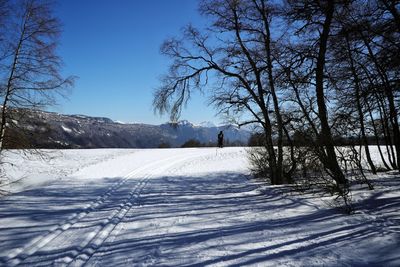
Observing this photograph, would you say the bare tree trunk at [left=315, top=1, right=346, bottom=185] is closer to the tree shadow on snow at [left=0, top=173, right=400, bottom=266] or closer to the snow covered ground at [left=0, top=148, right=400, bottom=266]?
the snow covered ground at [left=0, top=148, right=400, bottom=266]

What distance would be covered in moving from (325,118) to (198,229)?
5567mm

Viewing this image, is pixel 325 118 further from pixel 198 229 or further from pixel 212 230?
pixel 198 229

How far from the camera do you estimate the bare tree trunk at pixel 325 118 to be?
304 inches

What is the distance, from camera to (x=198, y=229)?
18.7ft

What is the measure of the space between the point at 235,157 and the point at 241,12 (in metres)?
16.1

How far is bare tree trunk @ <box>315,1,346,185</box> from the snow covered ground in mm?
875

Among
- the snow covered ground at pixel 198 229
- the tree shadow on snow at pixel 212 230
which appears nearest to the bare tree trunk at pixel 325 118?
the snow covered ground at pixel 198 229

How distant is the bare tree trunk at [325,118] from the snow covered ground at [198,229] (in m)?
0.88

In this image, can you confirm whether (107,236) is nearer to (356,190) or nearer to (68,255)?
(68,255)

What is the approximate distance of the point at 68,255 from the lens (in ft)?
14.8

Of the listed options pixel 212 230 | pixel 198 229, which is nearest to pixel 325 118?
pixel 212 230

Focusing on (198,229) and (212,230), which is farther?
(198,229)

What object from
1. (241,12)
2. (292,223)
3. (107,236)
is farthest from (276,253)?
(241,12)

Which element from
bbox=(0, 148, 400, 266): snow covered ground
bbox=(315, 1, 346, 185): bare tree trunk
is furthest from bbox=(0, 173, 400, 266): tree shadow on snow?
bbox=(315, 1, 346, 185): bare tree trunk
